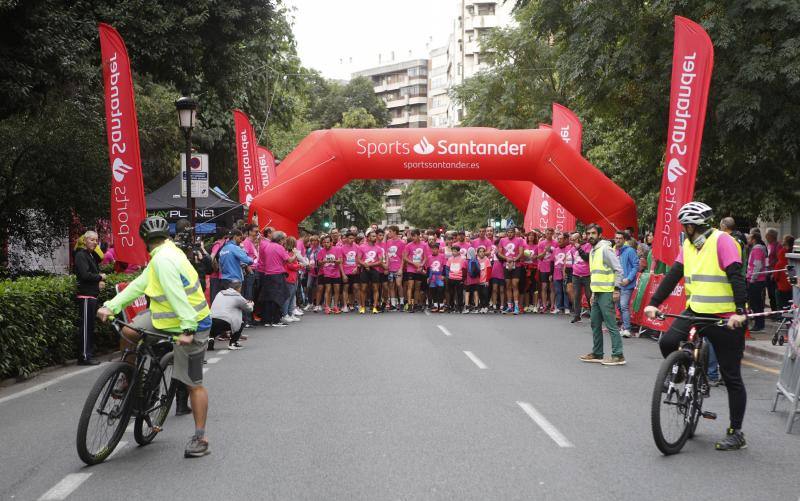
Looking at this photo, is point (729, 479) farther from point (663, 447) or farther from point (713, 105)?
point (713, 105)

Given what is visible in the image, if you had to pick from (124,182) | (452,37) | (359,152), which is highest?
(452,37)

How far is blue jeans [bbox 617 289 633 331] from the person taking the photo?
17516 millimetres

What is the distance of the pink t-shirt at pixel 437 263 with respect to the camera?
2356 cm

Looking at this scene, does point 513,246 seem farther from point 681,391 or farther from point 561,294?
point 681,391

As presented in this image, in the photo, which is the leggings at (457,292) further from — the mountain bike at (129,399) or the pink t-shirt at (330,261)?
the mountain bike at (129,399)

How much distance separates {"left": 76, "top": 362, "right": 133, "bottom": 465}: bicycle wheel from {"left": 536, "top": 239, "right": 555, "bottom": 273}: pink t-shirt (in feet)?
55.2

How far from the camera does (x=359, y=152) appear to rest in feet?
72.7

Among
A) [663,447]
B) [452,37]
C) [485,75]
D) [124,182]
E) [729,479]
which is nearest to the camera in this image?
[729,479]

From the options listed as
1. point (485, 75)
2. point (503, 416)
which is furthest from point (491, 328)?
point (485, 75)

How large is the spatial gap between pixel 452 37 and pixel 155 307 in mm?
107392

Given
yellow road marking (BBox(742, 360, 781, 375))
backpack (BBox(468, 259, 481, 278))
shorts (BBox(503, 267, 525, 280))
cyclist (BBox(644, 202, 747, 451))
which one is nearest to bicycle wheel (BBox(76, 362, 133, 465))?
cyclist (BBox(644, 202, 747, 451))

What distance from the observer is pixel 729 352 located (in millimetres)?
7324

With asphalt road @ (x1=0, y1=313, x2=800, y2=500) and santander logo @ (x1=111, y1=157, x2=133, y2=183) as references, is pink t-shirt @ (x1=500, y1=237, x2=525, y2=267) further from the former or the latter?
santander logo @ (x1=111, y1=157, x2=133, y2=183)

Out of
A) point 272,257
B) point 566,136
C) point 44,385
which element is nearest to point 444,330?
point 272,257
